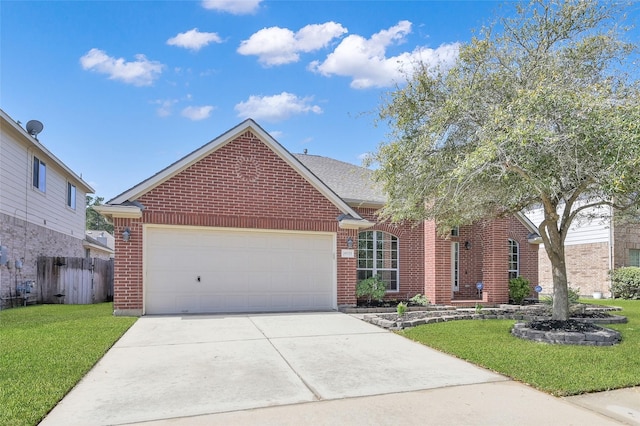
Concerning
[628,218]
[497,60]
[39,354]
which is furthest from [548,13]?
[39,354]

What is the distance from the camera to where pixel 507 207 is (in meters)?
9.40

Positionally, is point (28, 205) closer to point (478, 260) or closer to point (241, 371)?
point (241, 371)

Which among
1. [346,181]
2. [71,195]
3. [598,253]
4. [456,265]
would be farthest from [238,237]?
[598,253]

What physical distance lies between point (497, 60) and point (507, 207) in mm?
3206

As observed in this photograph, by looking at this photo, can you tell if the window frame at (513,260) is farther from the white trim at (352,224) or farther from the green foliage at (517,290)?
the white trim at (352,224)

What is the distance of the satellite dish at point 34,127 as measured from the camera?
15.4m

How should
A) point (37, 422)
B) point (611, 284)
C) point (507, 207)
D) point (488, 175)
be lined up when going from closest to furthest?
1. point (37, 422)
2. point (488, 175)
3. point (507, 207)
4. point (611, 284)

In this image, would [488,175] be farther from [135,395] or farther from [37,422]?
[37,422]

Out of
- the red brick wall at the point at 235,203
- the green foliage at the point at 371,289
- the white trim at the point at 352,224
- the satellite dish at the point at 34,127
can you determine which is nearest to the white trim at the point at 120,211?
the red brick wall at the point at 235,203

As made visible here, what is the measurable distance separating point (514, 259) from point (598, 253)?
278 inches

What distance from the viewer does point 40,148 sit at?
15.2 metres

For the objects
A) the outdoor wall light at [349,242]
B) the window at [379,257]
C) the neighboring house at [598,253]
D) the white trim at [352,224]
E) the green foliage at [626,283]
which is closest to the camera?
the white trim at [352,224]

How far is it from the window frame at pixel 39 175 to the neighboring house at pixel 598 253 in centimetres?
2041

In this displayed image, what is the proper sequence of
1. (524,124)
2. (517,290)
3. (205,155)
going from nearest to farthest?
(524,124) < (205,155) < (517,290)
